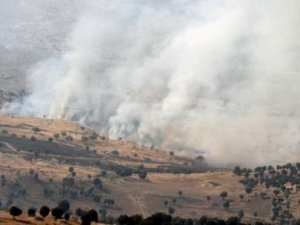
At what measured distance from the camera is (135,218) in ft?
480

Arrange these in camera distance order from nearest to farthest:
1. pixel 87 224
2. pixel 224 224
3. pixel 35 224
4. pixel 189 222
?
1. pixel 35 224
2. pixel 87 224
3. pixel 224 224
4. pixel 189 222

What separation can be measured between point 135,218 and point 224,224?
27.1 meters

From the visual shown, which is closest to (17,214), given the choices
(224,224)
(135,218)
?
(135,218)

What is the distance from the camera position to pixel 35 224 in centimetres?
12812

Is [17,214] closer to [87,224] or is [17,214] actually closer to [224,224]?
[87,224]

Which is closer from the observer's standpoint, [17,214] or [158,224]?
[17,214]

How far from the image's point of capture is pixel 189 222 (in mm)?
183625

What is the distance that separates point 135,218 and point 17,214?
25.9 m

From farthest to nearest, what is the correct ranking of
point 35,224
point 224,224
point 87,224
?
point 224,224 → point 87,224 → point 35,224

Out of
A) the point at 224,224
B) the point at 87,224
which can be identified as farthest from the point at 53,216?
the point at 224,224

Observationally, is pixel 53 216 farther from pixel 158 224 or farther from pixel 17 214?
pixel 158 224

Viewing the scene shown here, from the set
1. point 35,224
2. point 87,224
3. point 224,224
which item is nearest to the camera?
point 35,224

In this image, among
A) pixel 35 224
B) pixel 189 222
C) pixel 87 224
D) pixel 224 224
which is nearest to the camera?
pixel 35 224

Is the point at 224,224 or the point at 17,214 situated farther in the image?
the point at 224,224
